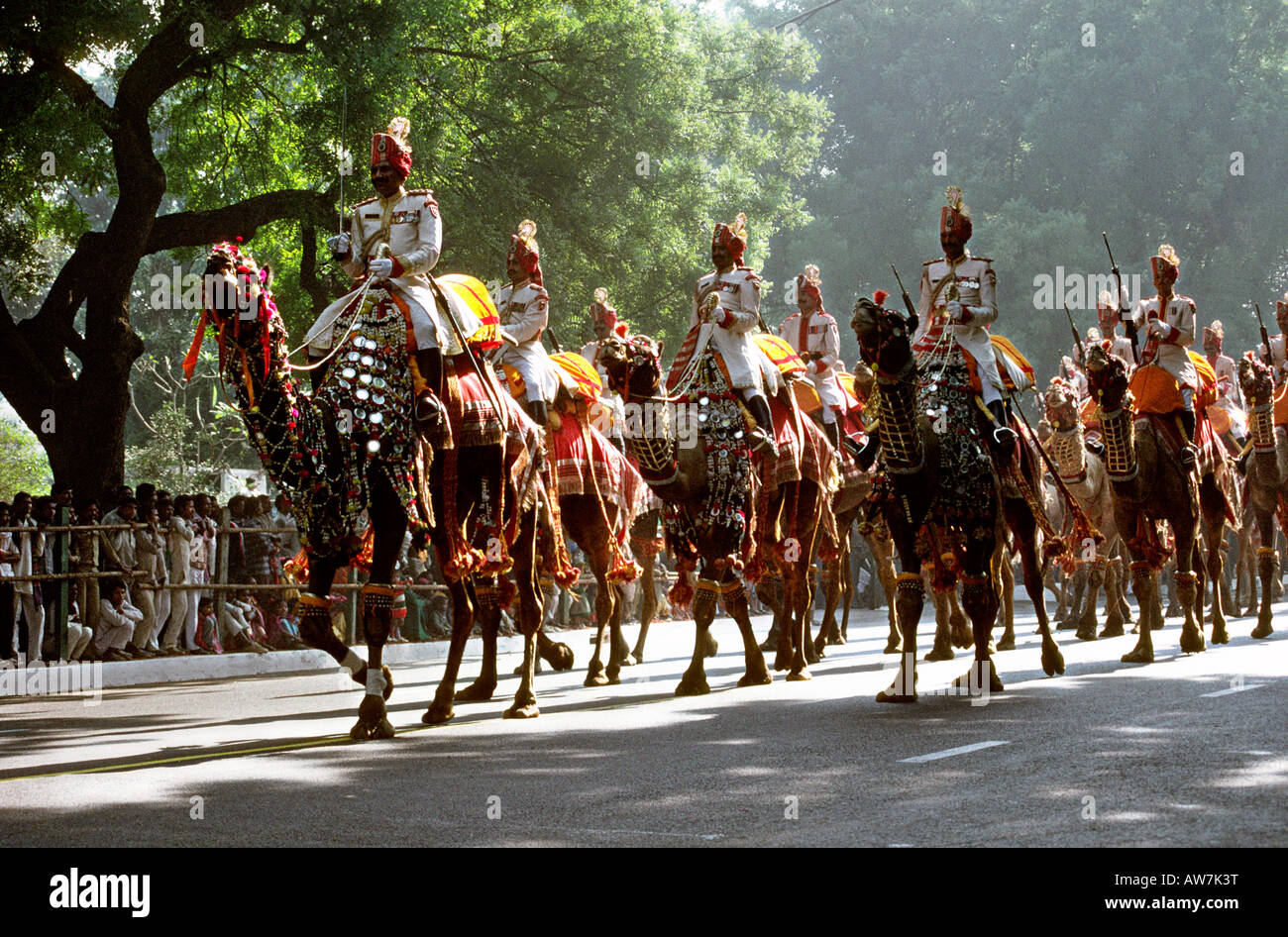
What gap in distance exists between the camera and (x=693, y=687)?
41.5ft

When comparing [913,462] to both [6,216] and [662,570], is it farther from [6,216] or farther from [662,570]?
[662,570]

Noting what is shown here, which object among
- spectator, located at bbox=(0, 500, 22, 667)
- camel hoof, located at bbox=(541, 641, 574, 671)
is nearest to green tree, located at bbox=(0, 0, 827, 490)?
spectator, located at bbox=(0, 500, 22, 667)

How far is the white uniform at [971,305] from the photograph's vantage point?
1220 centimetres

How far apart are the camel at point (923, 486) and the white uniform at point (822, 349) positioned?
5340 millimetres

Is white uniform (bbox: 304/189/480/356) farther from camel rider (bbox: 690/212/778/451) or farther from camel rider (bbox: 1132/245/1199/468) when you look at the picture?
camel rider (bbox: 1132/245/1199/468)

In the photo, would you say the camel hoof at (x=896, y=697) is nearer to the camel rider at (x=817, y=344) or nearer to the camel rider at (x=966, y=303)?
the camel rider at (x=966, y=303)

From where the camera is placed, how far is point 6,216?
22.0 m

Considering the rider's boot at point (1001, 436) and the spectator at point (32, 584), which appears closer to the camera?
the rider's boot at point (1001, 436)

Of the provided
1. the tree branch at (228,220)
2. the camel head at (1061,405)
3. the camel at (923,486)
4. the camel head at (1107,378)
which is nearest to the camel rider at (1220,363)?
the camel head at (1061,405)

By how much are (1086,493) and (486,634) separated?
1005 cm

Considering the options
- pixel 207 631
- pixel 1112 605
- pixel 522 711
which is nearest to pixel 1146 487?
pixel 1112 605

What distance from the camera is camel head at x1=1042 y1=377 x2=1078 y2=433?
62.1 feet

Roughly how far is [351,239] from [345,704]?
4073 millimetres

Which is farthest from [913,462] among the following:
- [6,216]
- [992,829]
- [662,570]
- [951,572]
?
[662,570]
